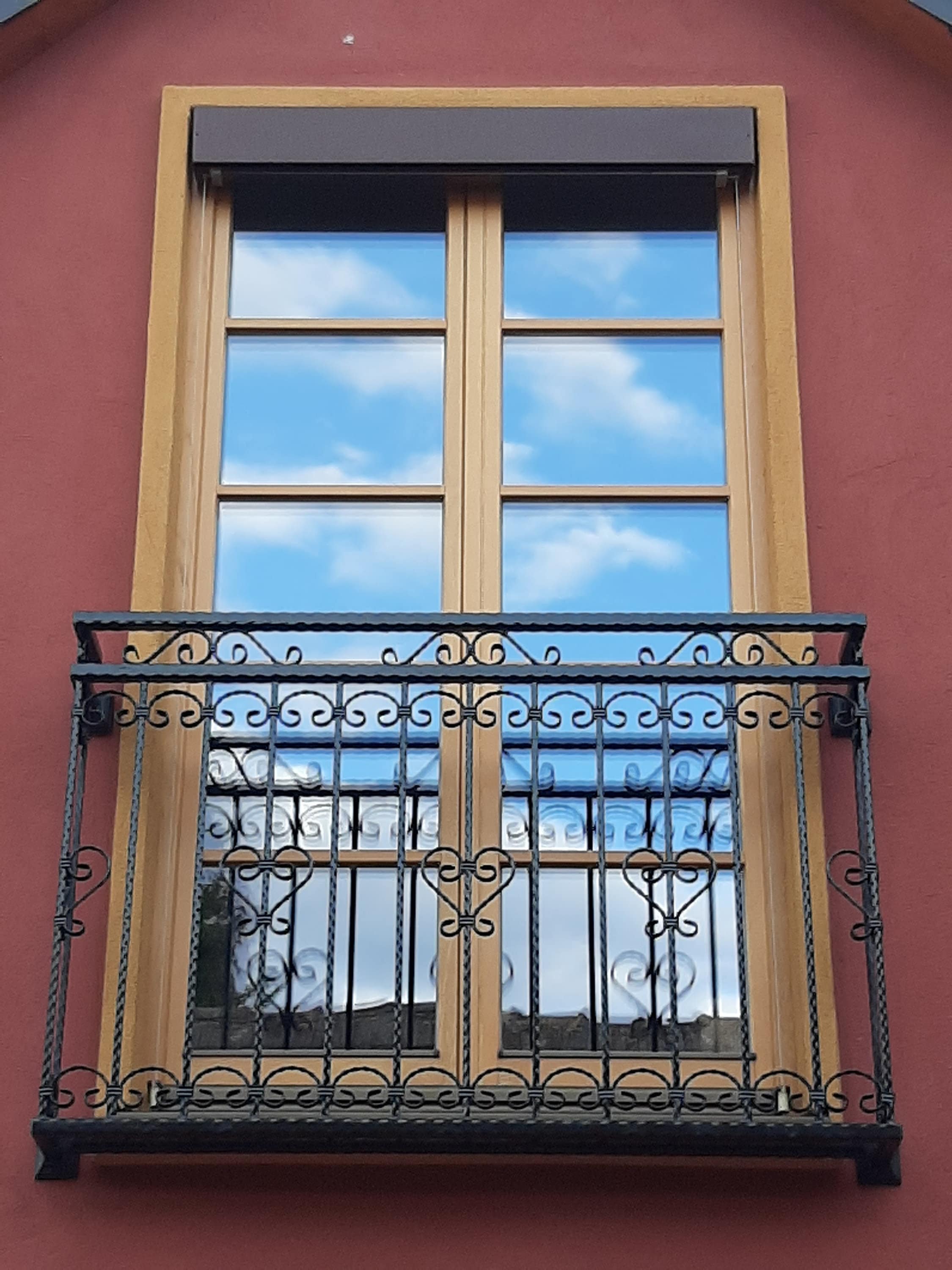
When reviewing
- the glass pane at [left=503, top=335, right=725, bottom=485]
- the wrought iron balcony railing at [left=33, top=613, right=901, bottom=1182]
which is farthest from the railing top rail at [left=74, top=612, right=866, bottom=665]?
the glass pane at [left=503, top=335, right=725, bottom=485]

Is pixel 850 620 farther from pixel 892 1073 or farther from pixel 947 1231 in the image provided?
pixel 947 1231

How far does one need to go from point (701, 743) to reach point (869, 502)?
0.78m

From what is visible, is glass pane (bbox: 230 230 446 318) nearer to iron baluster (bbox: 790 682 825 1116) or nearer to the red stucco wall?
the red stucco wall

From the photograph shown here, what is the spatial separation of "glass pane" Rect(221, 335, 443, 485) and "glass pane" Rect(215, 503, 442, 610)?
9cm

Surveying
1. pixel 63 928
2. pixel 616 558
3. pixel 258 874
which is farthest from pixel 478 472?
pixel 63 928

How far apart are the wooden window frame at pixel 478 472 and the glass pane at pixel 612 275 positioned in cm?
6

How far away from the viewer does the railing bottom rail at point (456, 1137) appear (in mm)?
4801

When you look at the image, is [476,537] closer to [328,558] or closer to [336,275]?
[328,558]

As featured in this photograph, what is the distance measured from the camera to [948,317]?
5832mm

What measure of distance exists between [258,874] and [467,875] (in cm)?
55

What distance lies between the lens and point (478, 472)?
19.2 ft

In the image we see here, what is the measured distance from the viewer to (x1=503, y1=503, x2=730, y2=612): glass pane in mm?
5770

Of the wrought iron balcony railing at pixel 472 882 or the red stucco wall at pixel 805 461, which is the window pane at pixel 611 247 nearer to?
the red stucco wall at pixel 805 461

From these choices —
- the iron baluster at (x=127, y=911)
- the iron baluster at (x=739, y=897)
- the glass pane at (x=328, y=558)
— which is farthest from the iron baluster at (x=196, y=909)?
the iron baluster at (x=739, y=897)
